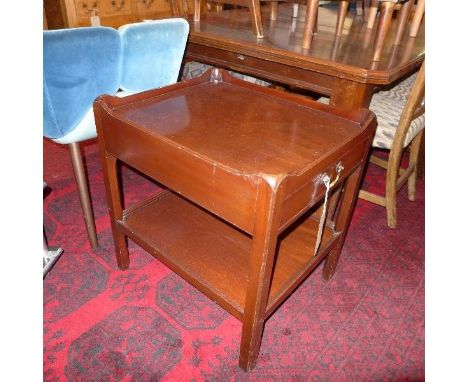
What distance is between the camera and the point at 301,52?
1.26 metres

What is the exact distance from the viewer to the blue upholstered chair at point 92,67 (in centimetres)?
96

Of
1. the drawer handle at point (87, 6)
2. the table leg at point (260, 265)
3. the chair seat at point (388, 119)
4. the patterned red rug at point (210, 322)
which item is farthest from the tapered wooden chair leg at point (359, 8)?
the table leg at point (260, 265)

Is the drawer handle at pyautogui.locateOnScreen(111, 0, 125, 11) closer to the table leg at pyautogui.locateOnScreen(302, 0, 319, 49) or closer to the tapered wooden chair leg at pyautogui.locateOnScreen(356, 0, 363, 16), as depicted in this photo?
the tapered wooden chair leg at pyautogui.locateOnScreen(356, 0, 363, 16)

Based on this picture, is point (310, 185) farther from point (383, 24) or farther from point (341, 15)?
point (341, 15)

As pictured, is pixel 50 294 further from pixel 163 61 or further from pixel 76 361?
pixel 163 61

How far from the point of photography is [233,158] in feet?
2.79

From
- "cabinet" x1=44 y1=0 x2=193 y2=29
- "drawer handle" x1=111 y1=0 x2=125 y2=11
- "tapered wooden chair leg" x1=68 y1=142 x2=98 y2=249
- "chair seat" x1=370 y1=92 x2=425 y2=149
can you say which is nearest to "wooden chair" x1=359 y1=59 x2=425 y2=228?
"chair seat" x1=370 y1=92 x2=425 y2=149

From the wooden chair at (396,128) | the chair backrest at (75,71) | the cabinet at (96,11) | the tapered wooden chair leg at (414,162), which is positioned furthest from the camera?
the cabinet at (96,11)

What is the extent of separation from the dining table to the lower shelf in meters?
0.51

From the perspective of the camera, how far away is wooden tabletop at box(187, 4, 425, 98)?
1.15m

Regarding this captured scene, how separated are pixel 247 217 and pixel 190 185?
0.17 m

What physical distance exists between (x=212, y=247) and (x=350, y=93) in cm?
69

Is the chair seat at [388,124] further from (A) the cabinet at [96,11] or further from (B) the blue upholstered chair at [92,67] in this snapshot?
(A) the cabinet at [96,11]
